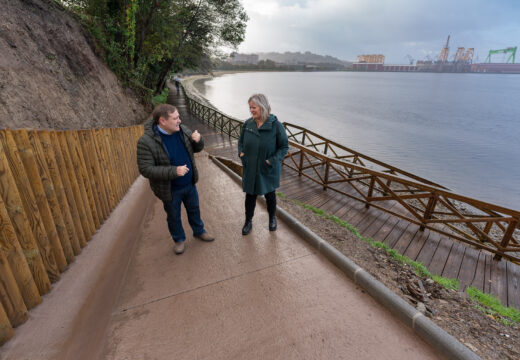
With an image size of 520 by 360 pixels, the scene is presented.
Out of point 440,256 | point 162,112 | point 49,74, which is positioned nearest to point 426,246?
point 440,256

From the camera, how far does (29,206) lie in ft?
6.48

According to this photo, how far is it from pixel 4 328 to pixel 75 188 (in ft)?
4.46

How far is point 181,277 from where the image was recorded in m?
2.56

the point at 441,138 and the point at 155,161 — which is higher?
the point at 155,161

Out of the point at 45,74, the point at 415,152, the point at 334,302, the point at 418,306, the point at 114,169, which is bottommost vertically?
the point at 415,152

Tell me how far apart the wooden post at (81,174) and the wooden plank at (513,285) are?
650cm

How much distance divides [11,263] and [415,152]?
24.6 metres

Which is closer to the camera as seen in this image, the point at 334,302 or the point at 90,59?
the point at 334,302

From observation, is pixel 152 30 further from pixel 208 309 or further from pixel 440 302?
pixel 440 302

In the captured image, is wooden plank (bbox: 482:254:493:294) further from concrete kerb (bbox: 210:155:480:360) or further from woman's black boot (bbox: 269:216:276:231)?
woman's black boot (bbox: 269:216:276:231)

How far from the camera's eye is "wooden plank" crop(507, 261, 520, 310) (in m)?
4.11

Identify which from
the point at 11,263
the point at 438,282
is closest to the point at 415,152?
the point at 438,282

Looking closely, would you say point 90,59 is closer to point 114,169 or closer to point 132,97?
point 132,97

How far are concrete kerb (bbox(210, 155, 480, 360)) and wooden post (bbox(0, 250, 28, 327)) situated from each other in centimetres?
276
